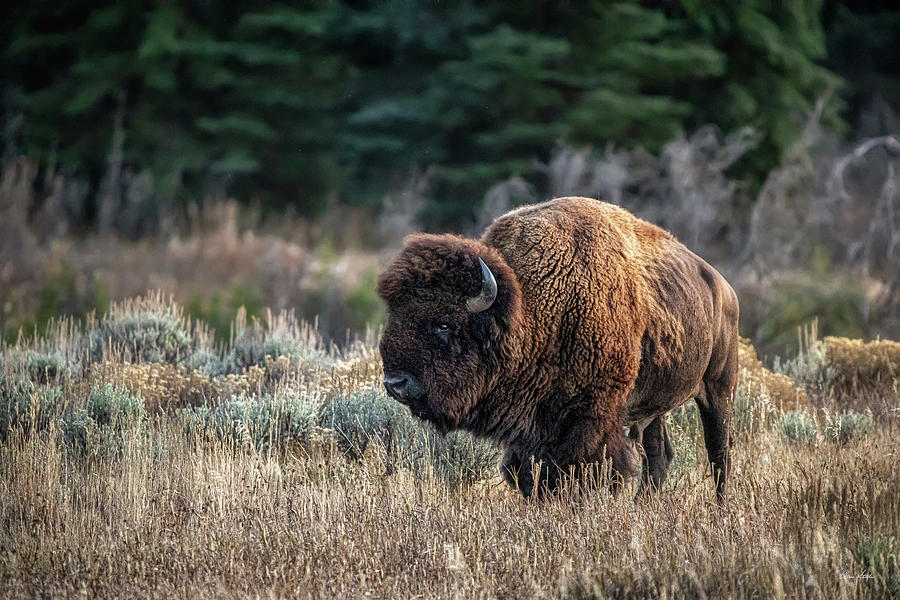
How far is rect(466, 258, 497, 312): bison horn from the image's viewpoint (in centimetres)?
605

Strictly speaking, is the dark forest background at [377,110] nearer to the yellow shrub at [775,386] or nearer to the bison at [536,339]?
the yellow shrub at [775,386]

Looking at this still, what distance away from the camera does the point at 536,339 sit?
249 inches

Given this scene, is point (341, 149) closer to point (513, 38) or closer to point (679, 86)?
point (513, 38)

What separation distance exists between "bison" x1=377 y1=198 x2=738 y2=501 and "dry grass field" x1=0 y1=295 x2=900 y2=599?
1.36 ft

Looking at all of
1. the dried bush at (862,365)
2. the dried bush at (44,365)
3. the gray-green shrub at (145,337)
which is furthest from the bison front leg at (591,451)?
the gray-green shrub at (145,337)

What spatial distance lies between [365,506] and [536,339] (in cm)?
144

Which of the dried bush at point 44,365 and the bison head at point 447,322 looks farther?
the dried bush at point 44,365

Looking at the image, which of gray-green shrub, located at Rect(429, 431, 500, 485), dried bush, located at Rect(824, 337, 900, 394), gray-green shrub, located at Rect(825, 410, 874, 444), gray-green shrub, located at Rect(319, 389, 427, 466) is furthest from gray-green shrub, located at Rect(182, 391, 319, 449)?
dried bush, located at Rect(824, 337, 900, 394)

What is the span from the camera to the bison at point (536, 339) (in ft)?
20.1

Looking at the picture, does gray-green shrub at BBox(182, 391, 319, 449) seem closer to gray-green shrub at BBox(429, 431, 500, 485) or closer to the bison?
gray-green shrub at BBox(429, 431, 500, 485)

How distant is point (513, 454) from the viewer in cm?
652

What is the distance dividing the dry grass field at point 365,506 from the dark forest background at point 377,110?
1242 centimetres

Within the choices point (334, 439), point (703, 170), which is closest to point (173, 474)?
point (334, 439)

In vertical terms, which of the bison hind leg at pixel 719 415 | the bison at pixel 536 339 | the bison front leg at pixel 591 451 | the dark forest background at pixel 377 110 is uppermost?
the bison at pixel 536 339
